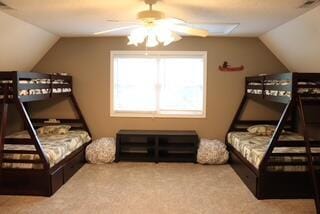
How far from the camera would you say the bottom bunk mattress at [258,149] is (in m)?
3.45

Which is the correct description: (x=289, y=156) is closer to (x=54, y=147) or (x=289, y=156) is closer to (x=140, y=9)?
(x=140, y=9)

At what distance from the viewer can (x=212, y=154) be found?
15.9 feet

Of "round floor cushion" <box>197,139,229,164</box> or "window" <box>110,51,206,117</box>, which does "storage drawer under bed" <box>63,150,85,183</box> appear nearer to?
"window" <box>110,51,206,117</box>

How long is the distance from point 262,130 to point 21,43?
4.04 meters

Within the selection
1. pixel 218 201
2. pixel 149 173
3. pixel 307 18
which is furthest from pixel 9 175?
pixel 307 18

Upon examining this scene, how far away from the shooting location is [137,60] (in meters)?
5.38

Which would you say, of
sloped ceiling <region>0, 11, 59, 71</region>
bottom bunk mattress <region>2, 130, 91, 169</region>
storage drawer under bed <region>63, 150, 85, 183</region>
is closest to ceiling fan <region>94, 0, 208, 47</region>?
sloped ceiling <region>0, 11, 59, 71</region>

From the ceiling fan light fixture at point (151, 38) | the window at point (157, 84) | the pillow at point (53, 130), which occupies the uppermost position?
the ceiling fan light fixture at point (151, 38)

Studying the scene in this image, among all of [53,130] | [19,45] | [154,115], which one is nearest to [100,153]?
[53,130]

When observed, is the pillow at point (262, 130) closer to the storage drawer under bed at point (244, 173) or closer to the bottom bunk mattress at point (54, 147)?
the storage drawer under bed at point (244, 173)

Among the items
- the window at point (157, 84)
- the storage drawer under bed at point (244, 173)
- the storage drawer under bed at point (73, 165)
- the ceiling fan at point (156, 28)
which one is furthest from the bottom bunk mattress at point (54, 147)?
the storage drawer under bed at point (244, 173)

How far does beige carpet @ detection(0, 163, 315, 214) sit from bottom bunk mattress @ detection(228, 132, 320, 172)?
385mm

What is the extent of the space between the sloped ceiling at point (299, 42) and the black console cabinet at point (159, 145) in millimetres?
2018

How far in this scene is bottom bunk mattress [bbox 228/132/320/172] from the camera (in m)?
3.45
